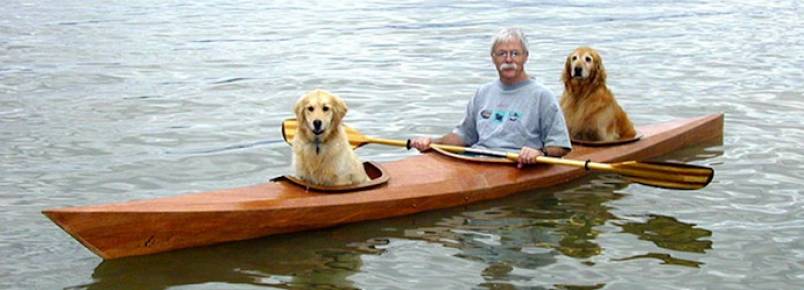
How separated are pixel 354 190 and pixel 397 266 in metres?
0.66

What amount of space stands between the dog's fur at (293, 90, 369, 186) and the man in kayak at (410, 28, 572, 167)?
3.64 ft

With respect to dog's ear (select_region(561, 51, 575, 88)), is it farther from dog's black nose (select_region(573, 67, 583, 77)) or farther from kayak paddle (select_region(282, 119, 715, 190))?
kayak paddle (select_region(282, 119, 715, 190))

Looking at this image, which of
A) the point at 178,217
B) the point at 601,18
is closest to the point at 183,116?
the point at 178,217

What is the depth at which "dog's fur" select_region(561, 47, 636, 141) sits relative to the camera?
9453 millimetres

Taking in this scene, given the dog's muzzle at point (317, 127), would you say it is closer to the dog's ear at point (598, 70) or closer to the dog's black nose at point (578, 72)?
the dog's black nose at point (578, 72)

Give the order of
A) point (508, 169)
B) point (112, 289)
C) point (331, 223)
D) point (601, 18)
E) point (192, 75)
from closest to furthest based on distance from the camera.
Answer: point (112, 289)
point (331, 223)
point (508, 169)
point (192, 75)
point (601, 18)

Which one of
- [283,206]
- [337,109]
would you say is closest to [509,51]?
[337,109]

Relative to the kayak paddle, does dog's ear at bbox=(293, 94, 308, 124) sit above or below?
above

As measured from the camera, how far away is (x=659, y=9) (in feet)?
84.4

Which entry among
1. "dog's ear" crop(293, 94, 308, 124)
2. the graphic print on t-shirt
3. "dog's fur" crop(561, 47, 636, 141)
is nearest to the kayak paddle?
the graphic print on t-shirt

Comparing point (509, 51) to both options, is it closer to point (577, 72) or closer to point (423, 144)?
point (423, 144)

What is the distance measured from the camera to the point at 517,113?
27.6ft

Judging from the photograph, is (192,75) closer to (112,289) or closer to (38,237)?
(38,237)

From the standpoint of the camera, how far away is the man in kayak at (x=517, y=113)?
823 centimetres
